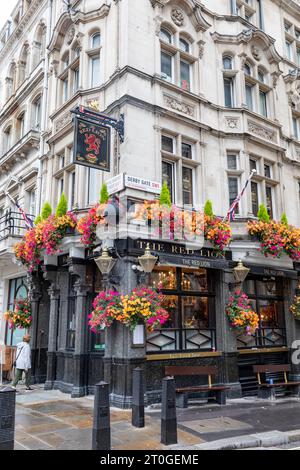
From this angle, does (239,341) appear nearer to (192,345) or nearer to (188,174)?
(192,345)

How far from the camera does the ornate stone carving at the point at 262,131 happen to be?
15.4 m

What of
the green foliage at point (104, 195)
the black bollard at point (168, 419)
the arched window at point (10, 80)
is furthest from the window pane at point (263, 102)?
the arched window at point (10, 80)

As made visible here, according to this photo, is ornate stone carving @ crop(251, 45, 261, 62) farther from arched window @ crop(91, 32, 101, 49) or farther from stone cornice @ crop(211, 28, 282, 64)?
arched window @ crop(91, 32, 101, 49)

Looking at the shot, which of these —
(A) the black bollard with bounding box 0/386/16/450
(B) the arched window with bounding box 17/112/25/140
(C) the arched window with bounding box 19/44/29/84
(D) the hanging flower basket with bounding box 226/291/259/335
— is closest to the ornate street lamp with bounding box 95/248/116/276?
(D) the hanging flower basket with bounding box 226/291/259/335

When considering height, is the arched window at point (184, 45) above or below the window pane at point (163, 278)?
above

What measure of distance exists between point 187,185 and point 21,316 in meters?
7.24

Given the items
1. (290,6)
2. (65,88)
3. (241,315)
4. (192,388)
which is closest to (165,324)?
(192,388)

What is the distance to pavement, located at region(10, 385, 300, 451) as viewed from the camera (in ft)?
24.0

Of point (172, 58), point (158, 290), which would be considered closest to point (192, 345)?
point (158, 290)

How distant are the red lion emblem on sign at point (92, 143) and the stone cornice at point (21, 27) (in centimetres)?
1135

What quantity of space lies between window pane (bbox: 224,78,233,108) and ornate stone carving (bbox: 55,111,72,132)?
19.1 feet

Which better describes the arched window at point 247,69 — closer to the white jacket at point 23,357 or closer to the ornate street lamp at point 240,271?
the ornate street lamp at point 240,271

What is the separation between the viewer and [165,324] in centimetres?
1205

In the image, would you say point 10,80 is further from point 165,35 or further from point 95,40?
point 165,35
